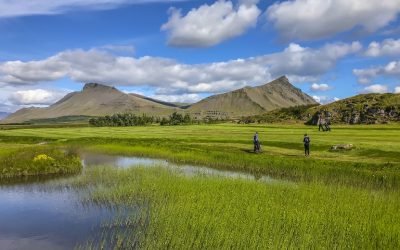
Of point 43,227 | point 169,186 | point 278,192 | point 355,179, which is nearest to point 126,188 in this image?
point 169,186

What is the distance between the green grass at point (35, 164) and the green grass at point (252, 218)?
15577 millimetres

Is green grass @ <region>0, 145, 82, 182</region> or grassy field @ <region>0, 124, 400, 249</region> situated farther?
green grass @ <region>0, 145, 82, 182</region>

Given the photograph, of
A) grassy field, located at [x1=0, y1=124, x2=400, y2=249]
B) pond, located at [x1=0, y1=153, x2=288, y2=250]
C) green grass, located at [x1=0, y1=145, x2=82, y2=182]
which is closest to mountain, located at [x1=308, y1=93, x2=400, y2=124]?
grassy field, located at [x1=0, y1=124, x2=400, y2=249]

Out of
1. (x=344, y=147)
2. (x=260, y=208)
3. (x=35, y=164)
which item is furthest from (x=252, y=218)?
(x=344, y=147)

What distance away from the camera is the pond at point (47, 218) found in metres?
19.3

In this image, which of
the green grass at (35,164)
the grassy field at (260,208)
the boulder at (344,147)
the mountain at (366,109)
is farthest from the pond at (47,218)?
the mountain at (366,109)

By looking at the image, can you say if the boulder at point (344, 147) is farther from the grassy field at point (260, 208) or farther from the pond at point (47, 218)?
the pond at point (47, 218)

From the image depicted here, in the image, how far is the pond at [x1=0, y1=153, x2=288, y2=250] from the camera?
63.3 ft

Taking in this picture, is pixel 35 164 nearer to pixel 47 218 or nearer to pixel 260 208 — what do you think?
pixel 47 218

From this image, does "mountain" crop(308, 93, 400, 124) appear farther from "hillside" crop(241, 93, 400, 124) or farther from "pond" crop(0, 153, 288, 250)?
"pond" crop(0, 153, 288, 250)

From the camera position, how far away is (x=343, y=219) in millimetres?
18359

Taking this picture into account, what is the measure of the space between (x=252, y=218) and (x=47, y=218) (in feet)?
41.4

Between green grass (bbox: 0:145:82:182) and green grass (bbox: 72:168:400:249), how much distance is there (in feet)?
51.1

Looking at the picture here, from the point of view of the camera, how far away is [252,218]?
18.3 meters
